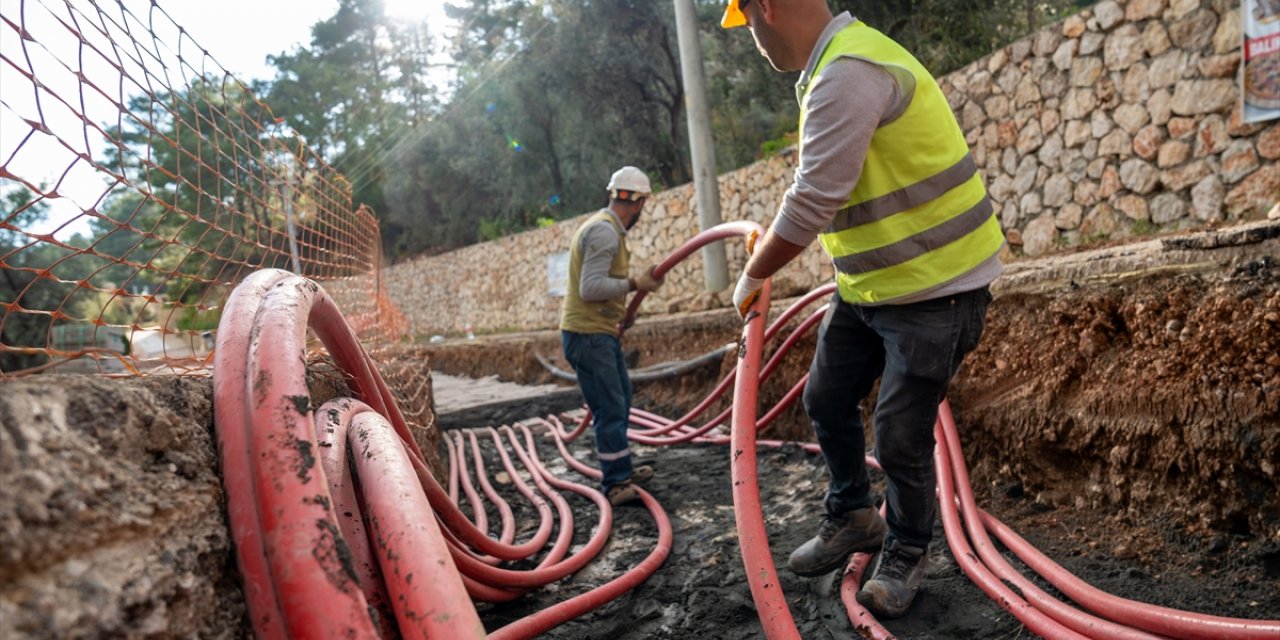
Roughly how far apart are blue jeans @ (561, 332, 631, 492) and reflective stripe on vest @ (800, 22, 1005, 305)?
203 centimetres

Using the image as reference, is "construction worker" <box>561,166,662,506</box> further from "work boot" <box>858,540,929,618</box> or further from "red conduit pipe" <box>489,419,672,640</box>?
"work boot" <box>858,540,929,618</box>

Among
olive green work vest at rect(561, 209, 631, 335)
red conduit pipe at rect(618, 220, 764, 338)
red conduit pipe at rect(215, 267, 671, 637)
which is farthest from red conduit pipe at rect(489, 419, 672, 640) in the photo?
red conduit pipe at rect(618, 220, 764, 338)

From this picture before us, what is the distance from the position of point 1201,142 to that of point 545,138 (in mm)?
13687

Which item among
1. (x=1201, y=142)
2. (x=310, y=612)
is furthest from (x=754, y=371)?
(x=1201, y=142)

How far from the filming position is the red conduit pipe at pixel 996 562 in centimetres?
168

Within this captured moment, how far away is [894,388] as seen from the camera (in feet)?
6.41

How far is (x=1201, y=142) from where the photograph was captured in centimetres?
547

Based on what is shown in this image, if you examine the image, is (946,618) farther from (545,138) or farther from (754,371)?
(545,138)

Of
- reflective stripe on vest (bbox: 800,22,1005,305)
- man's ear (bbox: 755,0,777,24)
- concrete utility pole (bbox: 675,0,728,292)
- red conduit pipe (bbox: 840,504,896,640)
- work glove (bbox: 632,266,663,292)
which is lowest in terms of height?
red conduit pipe (bbox: 840,504,896,640)

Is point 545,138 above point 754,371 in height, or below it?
above

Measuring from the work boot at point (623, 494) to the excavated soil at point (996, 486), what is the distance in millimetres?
59

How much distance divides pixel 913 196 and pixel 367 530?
5.00 feet

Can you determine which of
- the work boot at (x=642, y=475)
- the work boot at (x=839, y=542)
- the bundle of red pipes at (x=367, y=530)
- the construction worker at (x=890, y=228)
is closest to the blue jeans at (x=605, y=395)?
the work boot at (x=642, y=475)

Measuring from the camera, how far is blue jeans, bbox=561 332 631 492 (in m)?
3.67
